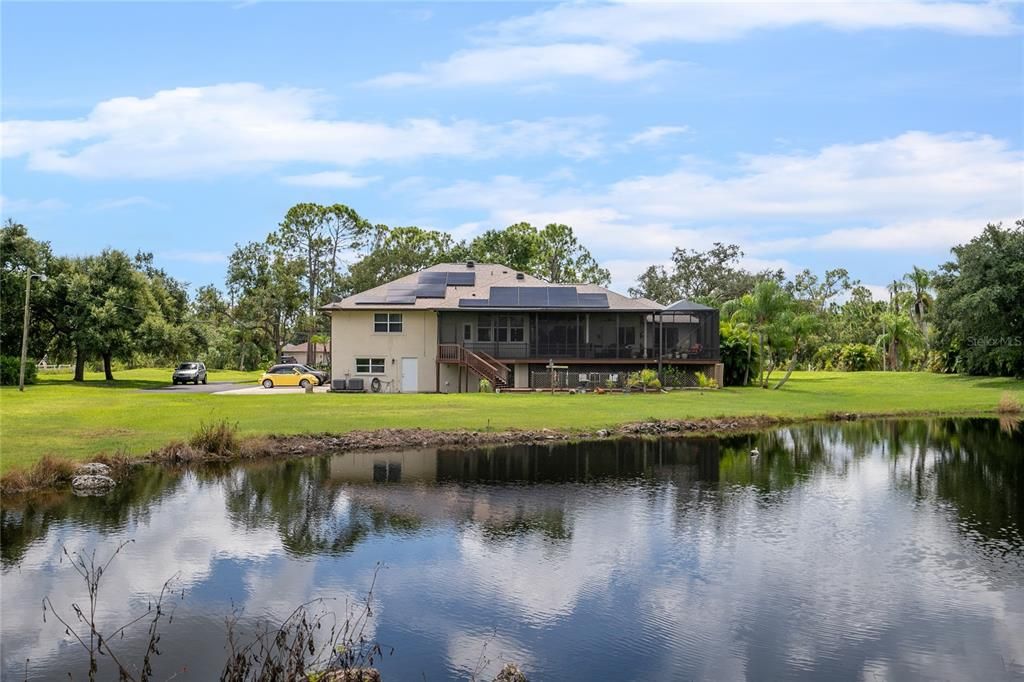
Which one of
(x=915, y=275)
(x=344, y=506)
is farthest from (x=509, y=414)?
(x=915, y=275)

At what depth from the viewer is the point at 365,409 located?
3619cm

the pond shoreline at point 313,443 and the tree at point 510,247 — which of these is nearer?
the pond shoreline at point 313,443

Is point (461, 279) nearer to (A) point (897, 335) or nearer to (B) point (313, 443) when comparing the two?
(B) point (313, 443)

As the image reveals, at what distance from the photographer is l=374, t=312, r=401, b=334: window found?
1988 inches

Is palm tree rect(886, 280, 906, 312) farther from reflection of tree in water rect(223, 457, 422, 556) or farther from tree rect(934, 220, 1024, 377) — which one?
reflection of tree in water rect(223, 457, 422, 556)

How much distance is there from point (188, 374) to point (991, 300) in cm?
5060

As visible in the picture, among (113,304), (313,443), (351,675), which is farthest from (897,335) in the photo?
(351,675)

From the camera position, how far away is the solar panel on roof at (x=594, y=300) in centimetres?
4922

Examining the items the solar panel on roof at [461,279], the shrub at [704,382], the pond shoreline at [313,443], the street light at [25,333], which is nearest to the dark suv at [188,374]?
the street light at [25,333]

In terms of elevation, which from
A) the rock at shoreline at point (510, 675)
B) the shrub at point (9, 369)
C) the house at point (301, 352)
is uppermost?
the house at point (301, 352)

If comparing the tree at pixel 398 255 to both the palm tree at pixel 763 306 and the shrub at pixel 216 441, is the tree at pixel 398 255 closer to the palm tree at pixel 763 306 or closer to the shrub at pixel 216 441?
the palm tree at pixel 763 306

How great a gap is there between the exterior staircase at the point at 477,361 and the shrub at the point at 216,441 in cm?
2281

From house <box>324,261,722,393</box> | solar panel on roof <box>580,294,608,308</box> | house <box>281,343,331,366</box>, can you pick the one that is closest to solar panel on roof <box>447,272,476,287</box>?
house <box>324,261,722,393</box>

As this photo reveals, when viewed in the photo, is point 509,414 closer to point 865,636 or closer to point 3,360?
point 865,636
